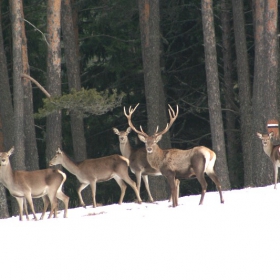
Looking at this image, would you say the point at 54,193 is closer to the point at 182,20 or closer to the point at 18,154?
the point at 18,154

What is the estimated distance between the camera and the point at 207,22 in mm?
24281

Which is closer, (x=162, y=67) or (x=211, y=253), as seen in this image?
(x=211, y=253)

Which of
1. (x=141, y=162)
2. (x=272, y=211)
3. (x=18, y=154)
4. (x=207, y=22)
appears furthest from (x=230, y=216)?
(x=207, y=22)

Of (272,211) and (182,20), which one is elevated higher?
(182,20)

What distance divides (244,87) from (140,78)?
16.8 ft

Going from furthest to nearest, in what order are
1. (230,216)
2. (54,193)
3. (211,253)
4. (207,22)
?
(207,22) < (54,193) < (230,216) < (211,253)

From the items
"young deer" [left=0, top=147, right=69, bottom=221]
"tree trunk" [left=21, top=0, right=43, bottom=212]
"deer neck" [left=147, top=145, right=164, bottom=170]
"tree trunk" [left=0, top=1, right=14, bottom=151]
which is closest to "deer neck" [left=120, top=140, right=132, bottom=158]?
"tree trunk" [left=21, top=0, right=43, bottom=212]

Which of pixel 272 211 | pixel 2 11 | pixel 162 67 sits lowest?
pixel 272 211

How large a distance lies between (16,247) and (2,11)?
16.0 m

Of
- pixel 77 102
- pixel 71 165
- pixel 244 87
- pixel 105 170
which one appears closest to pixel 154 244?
pixel 105 170

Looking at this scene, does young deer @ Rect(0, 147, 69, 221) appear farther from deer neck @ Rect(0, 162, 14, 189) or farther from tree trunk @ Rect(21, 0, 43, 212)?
tree trunk @ Rect(21, 0, 43, 212)

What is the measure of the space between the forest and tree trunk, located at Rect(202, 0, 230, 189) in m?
0.03

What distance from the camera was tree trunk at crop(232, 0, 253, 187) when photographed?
89.9 feet

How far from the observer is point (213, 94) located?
24.5 metres
